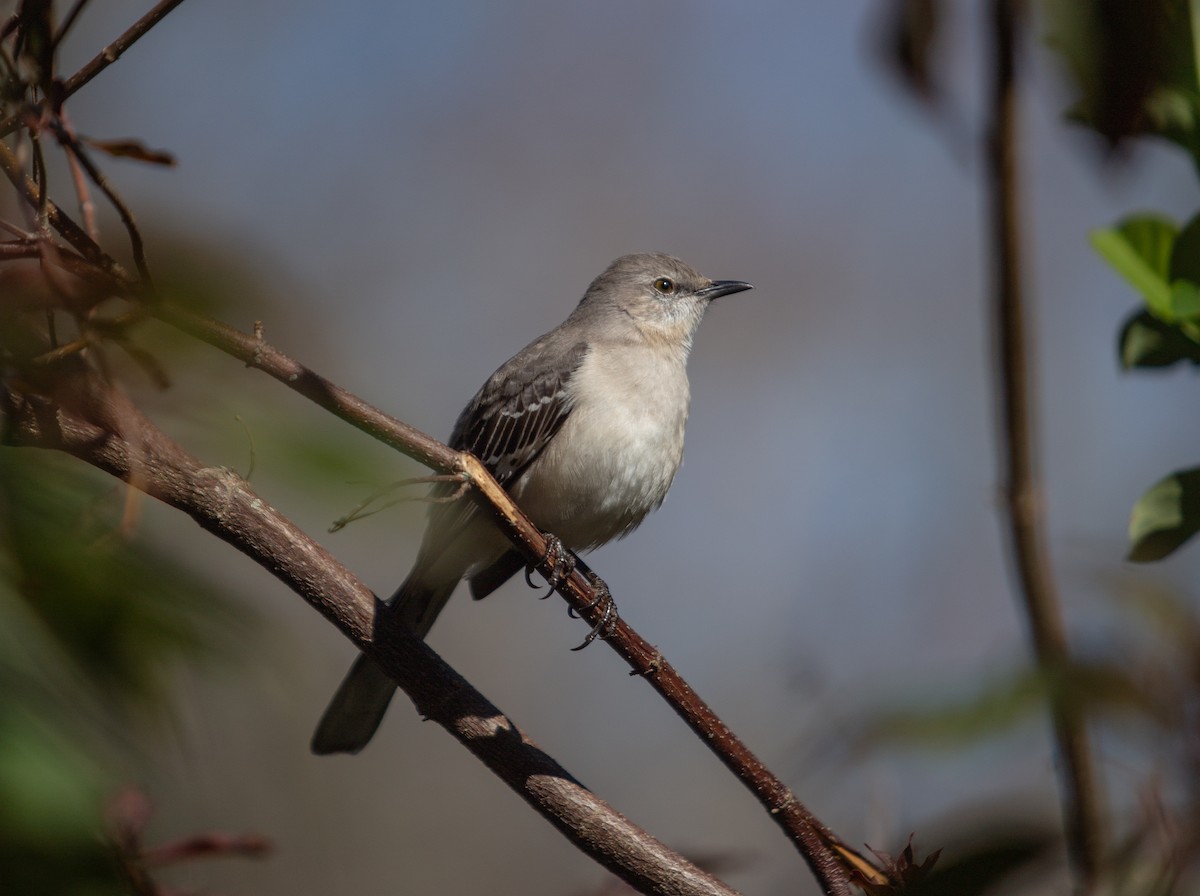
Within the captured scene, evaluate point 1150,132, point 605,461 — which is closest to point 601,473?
point 605,461

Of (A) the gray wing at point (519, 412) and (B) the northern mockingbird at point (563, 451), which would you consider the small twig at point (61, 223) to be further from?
(A) the gray wing at point (519, 412)

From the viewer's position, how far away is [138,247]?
1.53 meters

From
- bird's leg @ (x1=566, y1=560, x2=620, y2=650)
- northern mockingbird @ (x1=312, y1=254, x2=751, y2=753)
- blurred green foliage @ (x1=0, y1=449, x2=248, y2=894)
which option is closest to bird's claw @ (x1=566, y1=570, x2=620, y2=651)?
bird's leg @ (x1=566, y1=560, x2=620, y2=650)

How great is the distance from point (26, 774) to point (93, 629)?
0.11 m

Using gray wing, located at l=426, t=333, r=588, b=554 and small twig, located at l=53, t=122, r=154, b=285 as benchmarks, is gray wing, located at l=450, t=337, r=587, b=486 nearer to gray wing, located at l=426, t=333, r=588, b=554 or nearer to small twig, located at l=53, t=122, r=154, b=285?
gray wing, located at l=426, t=333, r=588, b=554

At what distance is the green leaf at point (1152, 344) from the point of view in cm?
271

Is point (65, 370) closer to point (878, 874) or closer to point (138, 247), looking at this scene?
point (138, 247)

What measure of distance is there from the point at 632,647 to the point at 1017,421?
4.48ft

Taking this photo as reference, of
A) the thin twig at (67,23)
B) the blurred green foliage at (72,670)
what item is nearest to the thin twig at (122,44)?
the thin twig at (67,23)

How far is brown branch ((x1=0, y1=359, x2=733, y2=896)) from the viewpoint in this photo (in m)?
2.33

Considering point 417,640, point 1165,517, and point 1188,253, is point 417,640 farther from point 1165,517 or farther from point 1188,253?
point 1188,253

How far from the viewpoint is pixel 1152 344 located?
2754 millimetres

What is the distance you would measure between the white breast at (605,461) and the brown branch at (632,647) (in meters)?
1.78

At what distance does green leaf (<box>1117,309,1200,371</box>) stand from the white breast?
2.55 m
